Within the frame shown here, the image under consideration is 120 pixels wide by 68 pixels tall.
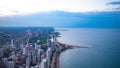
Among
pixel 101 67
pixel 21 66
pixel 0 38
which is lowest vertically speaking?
pixel 101 67

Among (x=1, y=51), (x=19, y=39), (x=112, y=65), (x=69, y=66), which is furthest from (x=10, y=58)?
(x=112, y=65)

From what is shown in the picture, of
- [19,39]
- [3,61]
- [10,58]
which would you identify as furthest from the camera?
[19,39]

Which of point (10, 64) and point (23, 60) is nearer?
point (10, 64)

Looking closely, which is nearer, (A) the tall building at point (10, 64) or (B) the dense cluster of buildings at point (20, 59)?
(A) the tall building at point (10, 64)

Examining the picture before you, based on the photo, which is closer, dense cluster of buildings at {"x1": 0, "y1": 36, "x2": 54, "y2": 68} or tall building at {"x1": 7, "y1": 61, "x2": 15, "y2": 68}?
tall building at {"x1": 7, "y1": 61, "x2": 15, "y2": 68}

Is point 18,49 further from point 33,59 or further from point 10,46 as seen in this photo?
point 33,59

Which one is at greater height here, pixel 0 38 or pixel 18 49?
pixel 0 38

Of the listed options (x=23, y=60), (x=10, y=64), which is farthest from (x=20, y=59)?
(x=10, y=64)

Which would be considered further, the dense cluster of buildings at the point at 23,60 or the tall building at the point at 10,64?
the dense cluster of buildings at the point at 23,60

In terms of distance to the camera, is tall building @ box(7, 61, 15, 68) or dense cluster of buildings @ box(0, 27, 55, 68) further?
dense cluster of buildings @ box(0, 27, 55, 68)

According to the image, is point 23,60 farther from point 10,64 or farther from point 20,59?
point 10,64

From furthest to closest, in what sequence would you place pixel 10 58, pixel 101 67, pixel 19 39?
pixel 19 39 < pixel 101 67 < pixel 10 58
